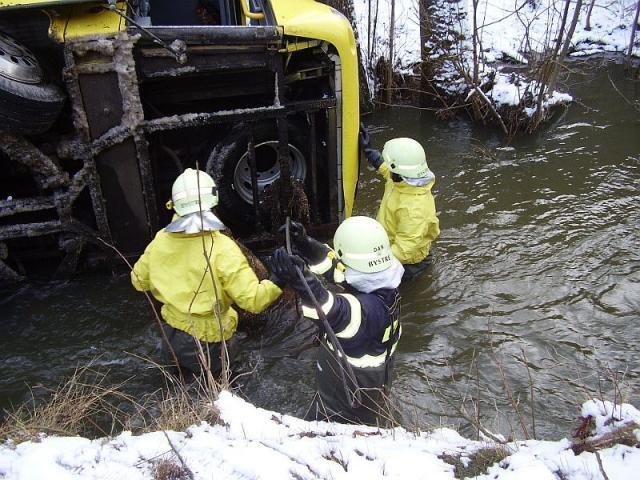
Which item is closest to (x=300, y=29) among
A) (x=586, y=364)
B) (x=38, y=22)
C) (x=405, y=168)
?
(x=405, y=168)

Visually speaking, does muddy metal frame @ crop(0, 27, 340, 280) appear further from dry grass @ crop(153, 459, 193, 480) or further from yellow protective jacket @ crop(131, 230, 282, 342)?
dry grass @ crop(153, 459, 193, 480)

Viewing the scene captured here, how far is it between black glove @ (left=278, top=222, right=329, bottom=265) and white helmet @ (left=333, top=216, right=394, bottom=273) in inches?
17.5

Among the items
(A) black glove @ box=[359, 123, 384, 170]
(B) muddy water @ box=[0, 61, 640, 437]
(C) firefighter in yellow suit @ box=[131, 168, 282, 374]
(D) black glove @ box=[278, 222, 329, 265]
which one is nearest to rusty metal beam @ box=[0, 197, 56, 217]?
(B) muddy water @ box=[0, 61, 640, 437]

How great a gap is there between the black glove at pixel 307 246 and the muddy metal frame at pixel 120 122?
1.54 metres

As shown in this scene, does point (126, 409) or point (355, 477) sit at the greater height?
point (355, 477)

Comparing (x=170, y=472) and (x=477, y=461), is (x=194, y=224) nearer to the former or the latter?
(x=170, y=472)

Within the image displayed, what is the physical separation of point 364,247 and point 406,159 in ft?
5.50

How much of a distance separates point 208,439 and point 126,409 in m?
1.64

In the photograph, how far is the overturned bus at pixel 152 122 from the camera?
13.7 feet

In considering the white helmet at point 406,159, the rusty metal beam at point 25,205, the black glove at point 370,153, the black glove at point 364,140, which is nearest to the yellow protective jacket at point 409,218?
the white helmet at point 406,159

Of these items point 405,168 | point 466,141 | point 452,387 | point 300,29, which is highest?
point 300,29

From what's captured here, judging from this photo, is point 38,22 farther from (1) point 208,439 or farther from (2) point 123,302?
(1) point 208,439

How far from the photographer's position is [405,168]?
442 cm

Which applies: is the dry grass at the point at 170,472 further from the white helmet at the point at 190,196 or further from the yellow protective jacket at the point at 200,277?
the white helmet at the point at 190,196
